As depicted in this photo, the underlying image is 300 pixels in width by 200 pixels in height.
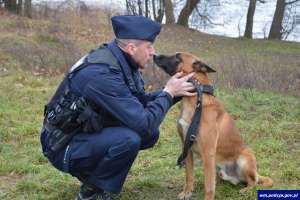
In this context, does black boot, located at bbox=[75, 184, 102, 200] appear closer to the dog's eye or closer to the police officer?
the police officer

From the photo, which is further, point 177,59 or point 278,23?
point 278,23

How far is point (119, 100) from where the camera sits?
3.60m

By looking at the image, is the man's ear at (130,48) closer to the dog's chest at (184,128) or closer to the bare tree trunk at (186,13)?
the dog's chest at (184,128)

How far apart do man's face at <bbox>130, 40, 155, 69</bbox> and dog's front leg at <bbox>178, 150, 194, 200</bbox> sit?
3.16ft

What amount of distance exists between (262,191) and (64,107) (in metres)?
1.71

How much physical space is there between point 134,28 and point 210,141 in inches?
42.4

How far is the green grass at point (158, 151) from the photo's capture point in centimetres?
452

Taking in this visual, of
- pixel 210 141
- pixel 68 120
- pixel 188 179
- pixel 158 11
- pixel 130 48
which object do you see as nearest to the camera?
pixel 68 120

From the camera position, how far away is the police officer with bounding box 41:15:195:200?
3633 millimetres

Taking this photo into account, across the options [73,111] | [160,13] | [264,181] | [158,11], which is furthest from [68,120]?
[158,11]

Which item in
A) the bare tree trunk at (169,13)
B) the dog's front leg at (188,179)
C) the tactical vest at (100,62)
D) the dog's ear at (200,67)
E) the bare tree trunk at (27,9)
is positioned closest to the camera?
the tactical vest at (100,62)

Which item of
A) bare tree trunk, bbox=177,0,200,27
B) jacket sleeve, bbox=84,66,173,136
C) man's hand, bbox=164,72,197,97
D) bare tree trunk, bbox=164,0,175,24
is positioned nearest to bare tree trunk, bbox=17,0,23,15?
bare tree trunk, bbox=164,0,175,24

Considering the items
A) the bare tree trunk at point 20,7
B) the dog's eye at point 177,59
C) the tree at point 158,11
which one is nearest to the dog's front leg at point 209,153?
the dog's eye at point 177,59

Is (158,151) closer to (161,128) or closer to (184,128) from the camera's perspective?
(161,128)
